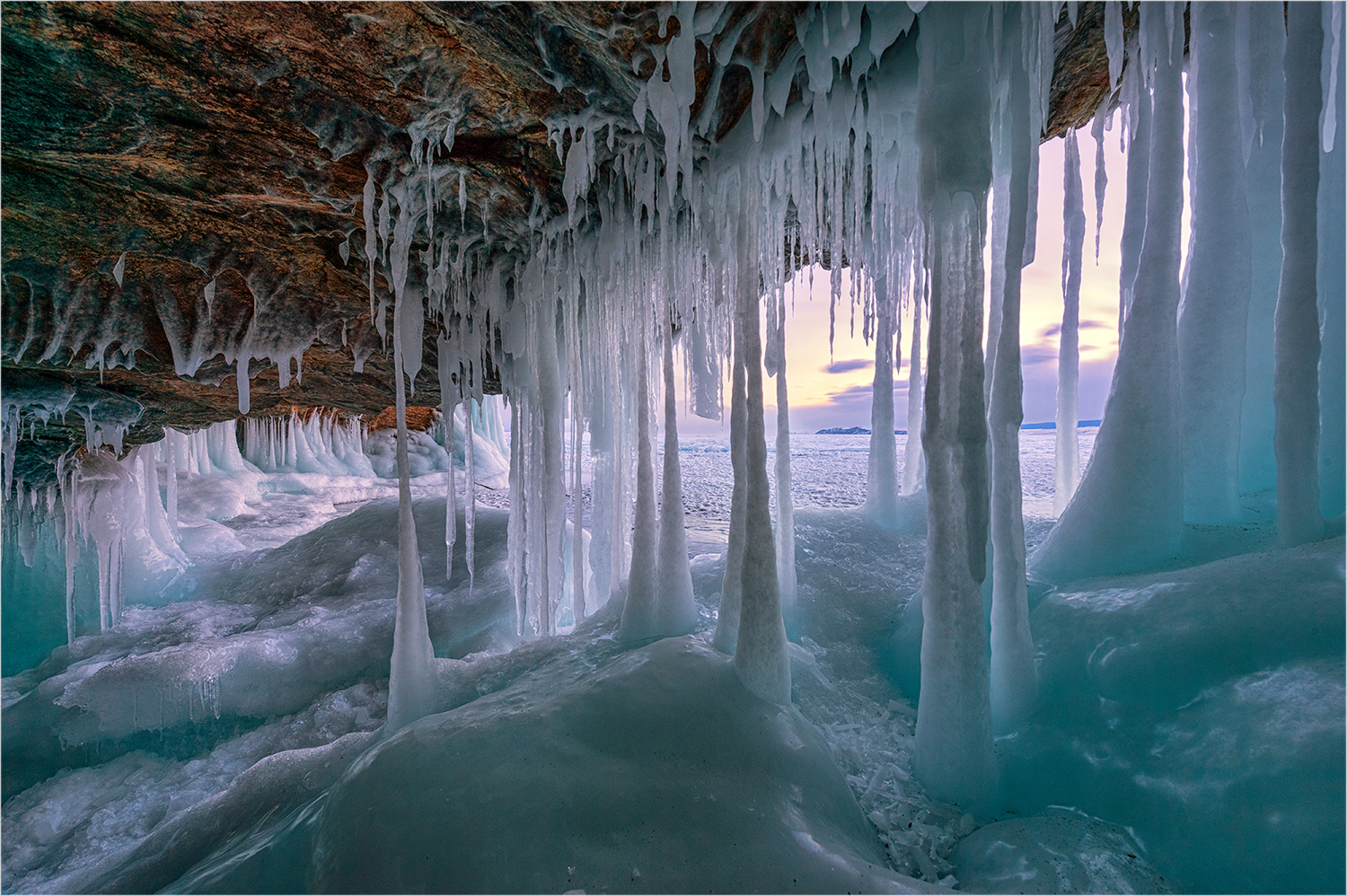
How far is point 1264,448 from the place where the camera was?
248cm

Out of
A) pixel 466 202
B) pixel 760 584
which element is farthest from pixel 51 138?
pixel 760 584

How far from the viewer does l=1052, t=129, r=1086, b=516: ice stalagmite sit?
274 cm

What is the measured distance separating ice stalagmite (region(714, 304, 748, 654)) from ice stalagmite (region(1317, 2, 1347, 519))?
2.20 meters

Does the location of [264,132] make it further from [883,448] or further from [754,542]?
[883,448]

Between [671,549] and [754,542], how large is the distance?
2.81ft

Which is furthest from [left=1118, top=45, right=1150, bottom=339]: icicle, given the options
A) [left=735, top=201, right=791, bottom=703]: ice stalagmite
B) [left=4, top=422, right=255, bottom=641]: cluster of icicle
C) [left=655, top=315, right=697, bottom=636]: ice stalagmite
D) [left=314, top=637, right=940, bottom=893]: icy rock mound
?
[left=4, top=422, right=255, bottom=641]: cluster of icicle

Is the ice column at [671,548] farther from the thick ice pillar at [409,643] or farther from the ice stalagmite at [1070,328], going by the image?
the ice stalagmite at [1070,328]

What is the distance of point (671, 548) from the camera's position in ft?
9.61

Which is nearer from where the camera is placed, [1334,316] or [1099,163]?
[1334,316]

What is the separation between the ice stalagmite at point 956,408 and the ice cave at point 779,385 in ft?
0.05

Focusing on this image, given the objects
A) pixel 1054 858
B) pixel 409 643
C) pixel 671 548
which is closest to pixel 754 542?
pixel 671 548

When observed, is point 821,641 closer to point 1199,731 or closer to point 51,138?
point 1199,731

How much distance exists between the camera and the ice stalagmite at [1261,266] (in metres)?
1.95

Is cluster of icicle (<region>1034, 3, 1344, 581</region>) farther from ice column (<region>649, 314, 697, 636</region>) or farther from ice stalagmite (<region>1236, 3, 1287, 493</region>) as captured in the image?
ice column (<region>649, 314, 697, 636</region>)
